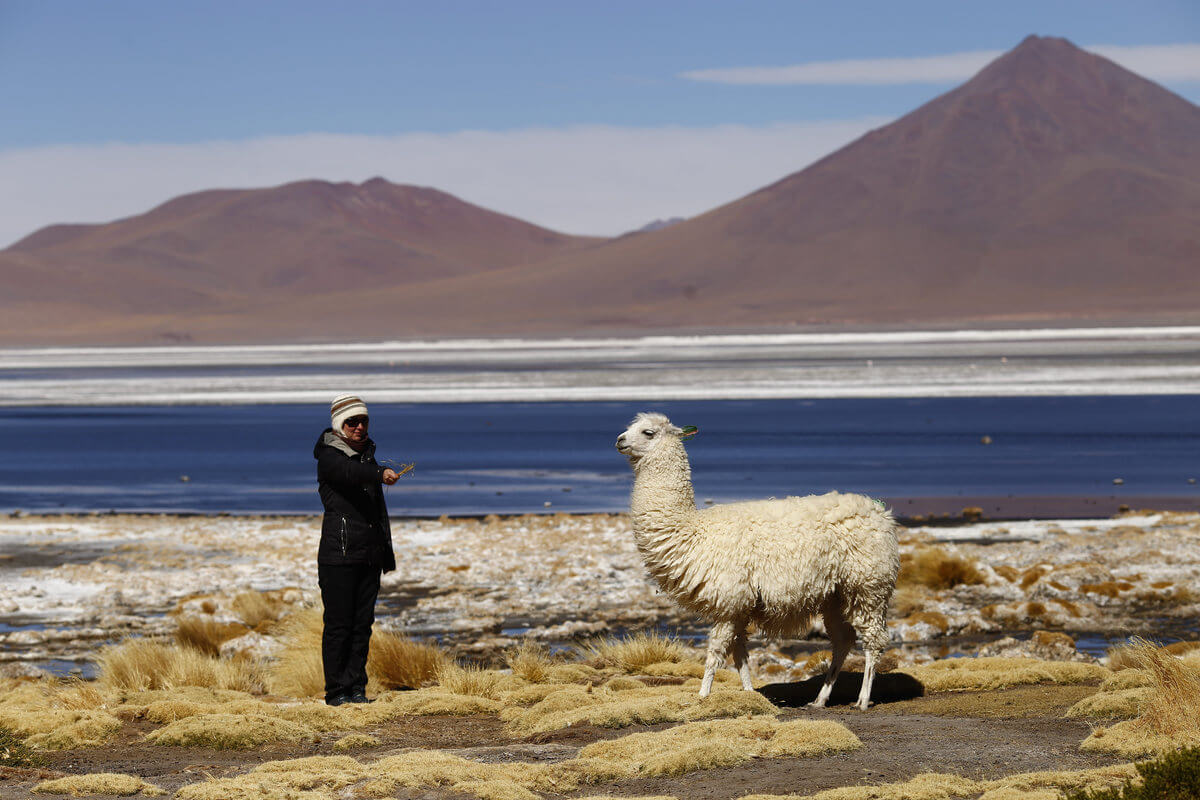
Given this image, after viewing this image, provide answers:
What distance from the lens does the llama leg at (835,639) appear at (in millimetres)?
8211

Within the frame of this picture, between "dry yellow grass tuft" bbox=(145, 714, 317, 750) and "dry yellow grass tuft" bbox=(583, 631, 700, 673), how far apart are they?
8.65 feet

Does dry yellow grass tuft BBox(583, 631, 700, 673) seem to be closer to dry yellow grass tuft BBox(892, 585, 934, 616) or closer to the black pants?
the black pants

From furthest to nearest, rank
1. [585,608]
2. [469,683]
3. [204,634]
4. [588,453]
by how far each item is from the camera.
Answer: [588,453], [585,608], [204,634], [469,683]

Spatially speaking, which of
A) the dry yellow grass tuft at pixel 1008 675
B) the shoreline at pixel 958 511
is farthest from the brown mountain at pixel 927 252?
the dry yellow grass tuft at pixel 1008 675

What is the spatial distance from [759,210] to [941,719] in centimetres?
18638

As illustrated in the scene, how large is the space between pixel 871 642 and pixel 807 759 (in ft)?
4.97

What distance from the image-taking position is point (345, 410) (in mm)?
8289

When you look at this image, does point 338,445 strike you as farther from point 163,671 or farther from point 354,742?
point 163,671

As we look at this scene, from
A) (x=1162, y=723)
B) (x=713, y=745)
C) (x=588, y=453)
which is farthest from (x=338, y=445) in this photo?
(x=588, y=453)

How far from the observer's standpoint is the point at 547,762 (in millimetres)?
7027

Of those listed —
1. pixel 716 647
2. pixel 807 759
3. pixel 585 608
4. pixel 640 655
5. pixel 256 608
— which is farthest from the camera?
pixel 585 608

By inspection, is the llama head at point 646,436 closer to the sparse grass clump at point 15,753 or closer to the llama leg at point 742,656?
the llama leg at point 742,656

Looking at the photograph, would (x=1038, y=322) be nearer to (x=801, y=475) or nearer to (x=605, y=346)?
(x=605, y=346)

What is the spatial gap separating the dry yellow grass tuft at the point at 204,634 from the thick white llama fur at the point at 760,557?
4552mm
